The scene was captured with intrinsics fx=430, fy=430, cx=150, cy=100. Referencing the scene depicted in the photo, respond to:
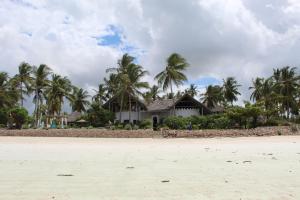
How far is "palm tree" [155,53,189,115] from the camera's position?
55500mm

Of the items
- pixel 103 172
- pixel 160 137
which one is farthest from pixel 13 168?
pixel 160 137

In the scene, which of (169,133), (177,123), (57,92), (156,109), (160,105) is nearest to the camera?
Result: (169,133)

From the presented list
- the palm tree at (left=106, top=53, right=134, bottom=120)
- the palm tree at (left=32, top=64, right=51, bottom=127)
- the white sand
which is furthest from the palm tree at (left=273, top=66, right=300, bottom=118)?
the white sand

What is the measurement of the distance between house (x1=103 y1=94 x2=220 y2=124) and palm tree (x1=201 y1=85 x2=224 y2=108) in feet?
37.5

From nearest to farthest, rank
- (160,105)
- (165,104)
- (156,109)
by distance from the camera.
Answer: (156,109), (165,104), (160,105)

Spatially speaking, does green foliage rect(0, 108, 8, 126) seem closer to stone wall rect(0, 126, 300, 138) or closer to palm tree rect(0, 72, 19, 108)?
palm tree rect(0, 72, 19, 108)

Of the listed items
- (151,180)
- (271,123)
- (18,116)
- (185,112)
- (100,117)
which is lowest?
(151,180)

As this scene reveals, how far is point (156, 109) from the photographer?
60.1 metres

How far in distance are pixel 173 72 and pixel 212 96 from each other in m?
19.6

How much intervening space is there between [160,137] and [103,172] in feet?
75.0

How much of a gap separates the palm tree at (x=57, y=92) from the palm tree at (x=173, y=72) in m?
16.7

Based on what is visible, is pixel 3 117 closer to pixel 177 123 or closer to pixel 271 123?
pixel 177 123

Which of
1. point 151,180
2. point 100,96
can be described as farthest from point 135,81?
point 151,180

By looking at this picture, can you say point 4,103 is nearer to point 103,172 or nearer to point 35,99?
point 35,99
